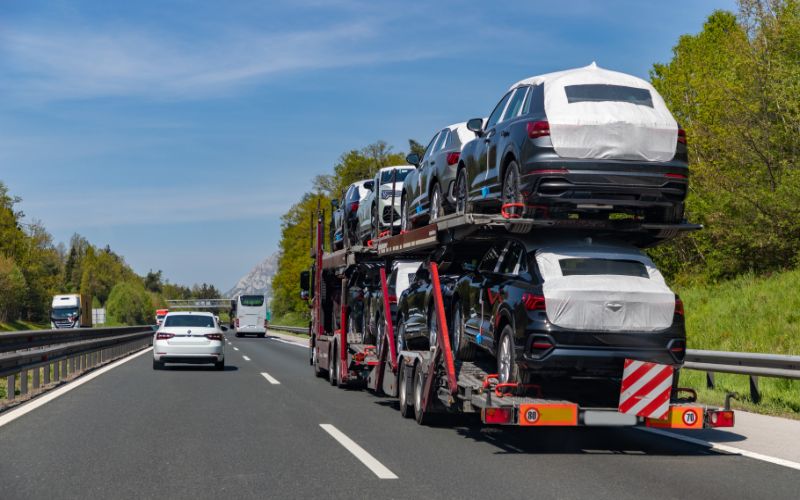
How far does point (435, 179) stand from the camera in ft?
46.3

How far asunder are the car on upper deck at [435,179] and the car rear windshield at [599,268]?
343 centimetres

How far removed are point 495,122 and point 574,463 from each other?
449 cm

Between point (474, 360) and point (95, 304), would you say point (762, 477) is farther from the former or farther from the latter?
point (95, 304)

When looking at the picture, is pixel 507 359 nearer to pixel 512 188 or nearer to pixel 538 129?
pixel 512 188

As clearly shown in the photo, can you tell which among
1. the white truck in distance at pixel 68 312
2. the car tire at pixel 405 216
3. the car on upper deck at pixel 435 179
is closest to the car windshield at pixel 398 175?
the car tire at pixel 405 216

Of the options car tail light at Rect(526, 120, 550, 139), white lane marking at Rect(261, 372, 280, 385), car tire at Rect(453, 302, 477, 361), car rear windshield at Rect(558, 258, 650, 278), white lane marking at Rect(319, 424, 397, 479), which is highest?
car tail light at Rect(526, 120, 550, 139)

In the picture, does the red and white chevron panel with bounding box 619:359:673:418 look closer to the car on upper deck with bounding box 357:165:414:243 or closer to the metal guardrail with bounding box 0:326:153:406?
the car on upper deck with bounding box 357:165:414:243

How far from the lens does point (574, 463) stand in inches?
348

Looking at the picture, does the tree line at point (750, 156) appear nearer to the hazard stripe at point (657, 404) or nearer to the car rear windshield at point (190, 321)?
the car rear windshield at point (190, 321)

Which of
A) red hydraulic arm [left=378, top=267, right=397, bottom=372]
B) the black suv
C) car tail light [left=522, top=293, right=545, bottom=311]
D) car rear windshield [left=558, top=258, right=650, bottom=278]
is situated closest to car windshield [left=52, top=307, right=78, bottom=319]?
red hydraulic arm [left=378, top=267, right=397, bottom=372]

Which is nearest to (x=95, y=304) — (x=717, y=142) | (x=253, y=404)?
(x=717, y=142)

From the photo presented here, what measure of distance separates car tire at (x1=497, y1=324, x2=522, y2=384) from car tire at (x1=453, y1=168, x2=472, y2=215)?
278 centimetres

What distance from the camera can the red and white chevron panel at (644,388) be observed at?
8906mm

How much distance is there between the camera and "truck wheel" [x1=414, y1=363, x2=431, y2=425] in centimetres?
1179
